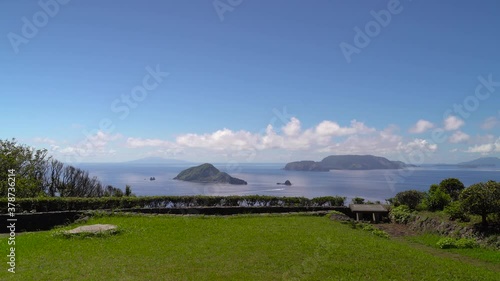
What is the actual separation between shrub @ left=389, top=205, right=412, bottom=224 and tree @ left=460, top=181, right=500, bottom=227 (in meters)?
7.10

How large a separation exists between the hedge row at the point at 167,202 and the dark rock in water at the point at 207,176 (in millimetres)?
91568

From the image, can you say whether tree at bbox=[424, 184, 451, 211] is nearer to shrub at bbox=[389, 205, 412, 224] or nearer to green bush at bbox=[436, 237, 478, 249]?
shrub at bbox=[389, 205, 412, 224]

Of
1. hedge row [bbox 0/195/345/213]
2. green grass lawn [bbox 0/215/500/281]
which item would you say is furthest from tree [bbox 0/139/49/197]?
green grass lawn [bbox 0/215/500/281]

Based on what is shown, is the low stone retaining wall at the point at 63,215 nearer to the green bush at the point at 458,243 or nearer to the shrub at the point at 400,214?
the shrub at the point at 400,214

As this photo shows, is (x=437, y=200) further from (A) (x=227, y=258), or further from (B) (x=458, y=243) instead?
(A) (x=227, y=258)

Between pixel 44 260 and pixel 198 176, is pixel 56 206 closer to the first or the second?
pixel 44 260

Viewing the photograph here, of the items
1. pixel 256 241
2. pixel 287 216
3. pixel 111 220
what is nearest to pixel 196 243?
pixel 256 241

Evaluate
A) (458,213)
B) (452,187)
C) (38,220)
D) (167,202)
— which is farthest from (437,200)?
(38,220)

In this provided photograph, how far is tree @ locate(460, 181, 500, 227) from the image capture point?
17.7m

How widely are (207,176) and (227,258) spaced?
432ft

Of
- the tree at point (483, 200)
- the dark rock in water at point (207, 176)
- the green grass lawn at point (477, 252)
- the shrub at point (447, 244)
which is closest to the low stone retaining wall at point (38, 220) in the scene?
the green grass lawn at point (477, 252)

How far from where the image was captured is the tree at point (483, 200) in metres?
17.7

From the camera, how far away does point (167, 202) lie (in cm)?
3069

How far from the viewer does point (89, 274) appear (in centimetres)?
1076
